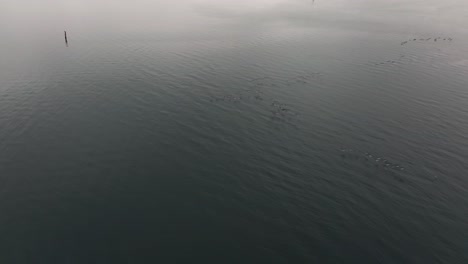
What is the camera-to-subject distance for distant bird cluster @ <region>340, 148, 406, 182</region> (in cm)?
4494

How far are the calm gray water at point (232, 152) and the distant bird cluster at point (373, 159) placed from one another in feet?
0.90

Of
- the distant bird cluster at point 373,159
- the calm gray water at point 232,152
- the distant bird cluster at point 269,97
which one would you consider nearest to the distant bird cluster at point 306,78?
the distant bird cluster at point 269,97

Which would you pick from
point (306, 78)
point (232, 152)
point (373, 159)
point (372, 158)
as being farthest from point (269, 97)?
point (373, 159)

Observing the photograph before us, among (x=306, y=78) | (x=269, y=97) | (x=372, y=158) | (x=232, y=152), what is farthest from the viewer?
(x=306, y=78)

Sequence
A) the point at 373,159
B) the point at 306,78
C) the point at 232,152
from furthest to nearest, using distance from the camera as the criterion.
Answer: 1. the point at 306,78
2. the point at 232,152
3. the point at 373,159

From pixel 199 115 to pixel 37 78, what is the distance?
46.8 metres

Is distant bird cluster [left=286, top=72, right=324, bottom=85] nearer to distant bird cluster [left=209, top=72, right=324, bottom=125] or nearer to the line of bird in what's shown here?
distant bird cluster [left=209, top=72, right=324, bottom=125]

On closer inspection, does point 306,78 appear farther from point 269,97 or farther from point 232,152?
point 232,152

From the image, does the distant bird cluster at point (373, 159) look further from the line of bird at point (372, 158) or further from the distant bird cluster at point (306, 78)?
the distant bird cluster at point (306, 78)

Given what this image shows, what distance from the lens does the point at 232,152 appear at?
49.0 metres

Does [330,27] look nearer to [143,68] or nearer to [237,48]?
[237,48]

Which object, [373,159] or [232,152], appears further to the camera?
[232,152]

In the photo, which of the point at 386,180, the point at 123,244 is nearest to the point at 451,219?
the point at 386,180

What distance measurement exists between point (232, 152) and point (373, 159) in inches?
856
